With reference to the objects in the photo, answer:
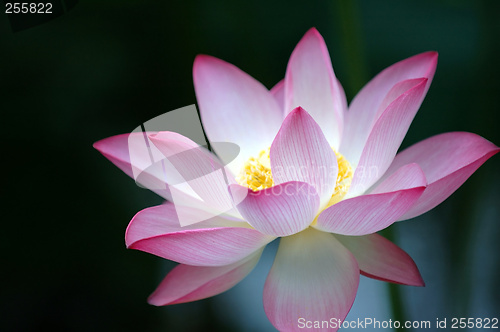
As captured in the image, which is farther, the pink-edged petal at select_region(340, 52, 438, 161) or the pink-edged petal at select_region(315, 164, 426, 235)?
the pink-edged petal at select_region(340, 52, 438, 161)

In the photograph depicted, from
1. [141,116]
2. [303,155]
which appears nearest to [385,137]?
[303,155]

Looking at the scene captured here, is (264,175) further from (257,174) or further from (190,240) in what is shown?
(190,240)

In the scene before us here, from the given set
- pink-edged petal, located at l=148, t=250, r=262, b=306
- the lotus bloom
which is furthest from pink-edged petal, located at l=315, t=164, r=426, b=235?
pink-edged petal, located at l=148, t=250, r=262, b=306

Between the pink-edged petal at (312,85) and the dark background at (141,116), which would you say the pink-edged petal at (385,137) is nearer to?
the pink-edged petal at (312,85)

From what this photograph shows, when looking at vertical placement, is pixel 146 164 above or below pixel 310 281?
above

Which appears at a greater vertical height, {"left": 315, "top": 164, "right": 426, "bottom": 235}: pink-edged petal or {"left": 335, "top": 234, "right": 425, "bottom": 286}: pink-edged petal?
{"left": 315, "top": 164, "right": 426, "bottom": 235}: pink-edged petal

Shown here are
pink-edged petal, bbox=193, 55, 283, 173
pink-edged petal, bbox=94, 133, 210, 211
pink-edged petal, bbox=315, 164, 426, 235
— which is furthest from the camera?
pink-edged petal, bbox=193, 55, 283, 173

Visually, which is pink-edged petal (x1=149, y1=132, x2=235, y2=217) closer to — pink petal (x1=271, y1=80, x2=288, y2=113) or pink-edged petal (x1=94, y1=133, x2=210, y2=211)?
pink-edged petal (x1=94, y1=133, x2=210, y2=211)

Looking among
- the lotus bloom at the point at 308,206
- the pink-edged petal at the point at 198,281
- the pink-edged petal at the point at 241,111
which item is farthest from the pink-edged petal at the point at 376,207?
the pink-edged petal at the point at 241,111
